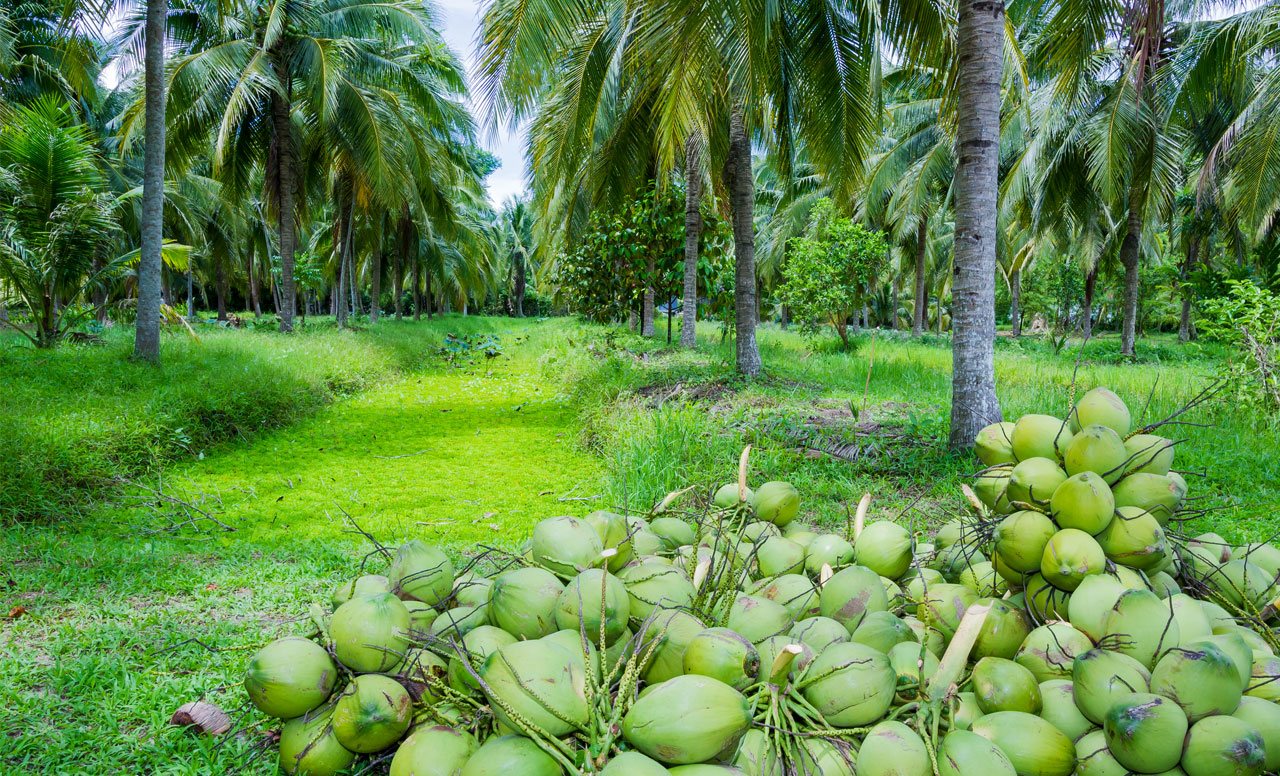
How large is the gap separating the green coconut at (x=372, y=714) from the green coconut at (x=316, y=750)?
0.04m

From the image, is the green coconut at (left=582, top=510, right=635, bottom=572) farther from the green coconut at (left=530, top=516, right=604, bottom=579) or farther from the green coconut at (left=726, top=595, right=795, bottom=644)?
the green coconut at (left=726, top=595, right=795, bottom=644)

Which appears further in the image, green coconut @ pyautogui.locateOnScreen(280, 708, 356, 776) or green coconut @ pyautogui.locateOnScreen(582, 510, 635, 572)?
green coconut @ pyautogui.locateOnScreen(582, 510, 635, 572)

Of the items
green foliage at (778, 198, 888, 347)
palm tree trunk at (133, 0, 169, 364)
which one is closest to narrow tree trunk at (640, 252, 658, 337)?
green foliage at (778, 198, 888, 347)

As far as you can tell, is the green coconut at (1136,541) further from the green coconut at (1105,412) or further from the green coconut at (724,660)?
the green coconut at (724,660)

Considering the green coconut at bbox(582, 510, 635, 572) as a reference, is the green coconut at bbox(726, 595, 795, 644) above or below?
below

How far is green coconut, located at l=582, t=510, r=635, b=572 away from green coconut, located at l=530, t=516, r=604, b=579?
28 millimetres

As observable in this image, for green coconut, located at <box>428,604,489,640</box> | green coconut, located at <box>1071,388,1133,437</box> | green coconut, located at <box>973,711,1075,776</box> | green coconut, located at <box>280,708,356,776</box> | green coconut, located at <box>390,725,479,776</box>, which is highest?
green coconut, located at <box>1071,388,1133,437</box>

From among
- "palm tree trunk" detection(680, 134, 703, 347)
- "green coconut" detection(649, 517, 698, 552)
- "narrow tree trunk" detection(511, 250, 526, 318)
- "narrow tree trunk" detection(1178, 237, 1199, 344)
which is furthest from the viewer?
"narrow tree trunk" detection(511, 250, 526, 318)

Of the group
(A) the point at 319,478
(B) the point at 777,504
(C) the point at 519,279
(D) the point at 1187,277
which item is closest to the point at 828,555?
(B) the point at 777,504

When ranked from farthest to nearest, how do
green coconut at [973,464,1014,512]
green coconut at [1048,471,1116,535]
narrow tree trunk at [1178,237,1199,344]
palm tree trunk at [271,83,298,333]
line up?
1. narrow tree trunk at [1178,237,1199,344]
2. palm tree trunk at [271,83,298,333]
3. green coconut at [973,464,1014,512]
4. green coconut at [1048,471,1116,535]

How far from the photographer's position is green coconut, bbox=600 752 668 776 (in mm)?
808

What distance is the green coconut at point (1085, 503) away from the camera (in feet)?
3.75

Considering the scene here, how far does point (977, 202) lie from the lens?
462 centimetres

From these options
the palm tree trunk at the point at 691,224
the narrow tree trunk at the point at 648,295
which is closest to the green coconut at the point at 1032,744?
the palm tree trunk at the point at 691,224
